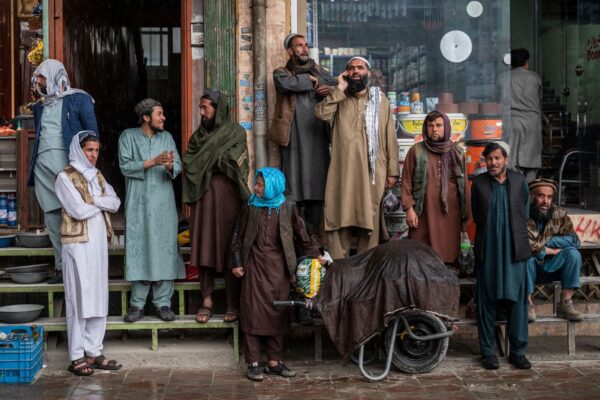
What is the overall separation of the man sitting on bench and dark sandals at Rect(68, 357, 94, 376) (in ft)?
11.7

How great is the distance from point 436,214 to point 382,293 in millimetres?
1103

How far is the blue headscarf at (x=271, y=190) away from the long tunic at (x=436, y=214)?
116 centimetres

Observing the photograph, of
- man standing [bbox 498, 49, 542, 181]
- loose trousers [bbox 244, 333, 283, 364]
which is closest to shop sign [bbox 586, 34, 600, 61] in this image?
man standing [bbox 498, 49, 542, 181]

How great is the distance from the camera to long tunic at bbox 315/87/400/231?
7715 mm

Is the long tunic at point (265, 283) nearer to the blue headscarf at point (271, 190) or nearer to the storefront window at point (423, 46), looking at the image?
the blue headscarf at point (271, 190)

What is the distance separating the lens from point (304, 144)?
26.3ft

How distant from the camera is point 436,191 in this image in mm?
7703

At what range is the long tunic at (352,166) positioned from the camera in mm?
7715

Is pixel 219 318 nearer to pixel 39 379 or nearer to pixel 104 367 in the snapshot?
pixel 104 367

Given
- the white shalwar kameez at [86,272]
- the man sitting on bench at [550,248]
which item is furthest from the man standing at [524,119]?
the white shalwar kameez at [86,272]

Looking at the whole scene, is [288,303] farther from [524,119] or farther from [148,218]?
[524,119]

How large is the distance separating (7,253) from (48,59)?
1.77 metres

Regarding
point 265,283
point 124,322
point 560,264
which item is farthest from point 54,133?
point 560,264

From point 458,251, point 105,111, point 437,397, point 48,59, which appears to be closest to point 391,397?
point 437,397
